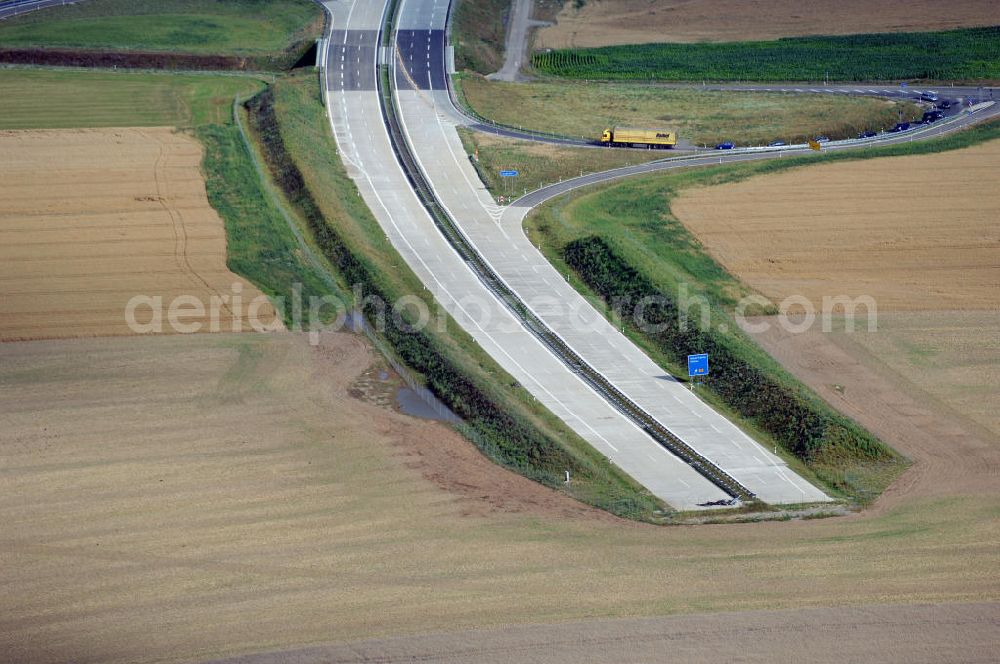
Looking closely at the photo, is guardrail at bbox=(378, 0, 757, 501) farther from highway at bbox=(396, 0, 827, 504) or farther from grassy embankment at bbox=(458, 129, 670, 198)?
grassy embankment at bbox=(458, 129, 670, 198)

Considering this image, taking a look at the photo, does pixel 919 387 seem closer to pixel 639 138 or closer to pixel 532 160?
pixel 532 160

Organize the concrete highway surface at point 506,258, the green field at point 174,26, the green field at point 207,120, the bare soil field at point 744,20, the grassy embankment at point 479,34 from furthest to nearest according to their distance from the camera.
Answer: the bare soil field at point 744,20 < the green field at point 174,26 < the grassy embankment at point 479,34 < the green field at point 207,120 < the concrete highway surface at point 506,258

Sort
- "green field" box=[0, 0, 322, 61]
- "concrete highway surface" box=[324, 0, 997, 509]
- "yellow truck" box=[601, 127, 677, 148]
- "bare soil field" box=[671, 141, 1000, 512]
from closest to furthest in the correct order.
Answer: "concrete highway surface" box=[324, 0, 997, 509]
"bare soil field" box=[671, 141, 1000, 512]
"yellow truck" box=[601, 127, 677, 148]
"green field" box=[0, 0, 322, 61]

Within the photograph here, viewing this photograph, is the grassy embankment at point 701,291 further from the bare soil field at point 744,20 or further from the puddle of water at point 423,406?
the bare soil field at point 744,20

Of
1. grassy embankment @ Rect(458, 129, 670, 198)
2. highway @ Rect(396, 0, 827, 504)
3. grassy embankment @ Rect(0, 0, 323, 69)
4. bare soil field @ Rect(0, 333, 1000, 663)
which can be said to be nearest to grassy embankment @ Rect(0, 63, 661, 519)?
bare soil field @ Rect(0, 333, 1000, 663)

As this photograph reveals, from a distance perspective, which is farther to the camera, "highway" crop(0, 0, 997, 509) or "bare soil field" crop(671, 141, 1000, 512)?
"bare soil field" crop(671, 141, 1000, 512)

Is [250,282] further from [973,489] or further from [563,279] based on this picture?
[973,489]

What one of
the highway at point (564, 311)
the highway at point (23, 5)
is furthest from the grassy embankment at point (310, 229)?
the highway at point (23, 5)
